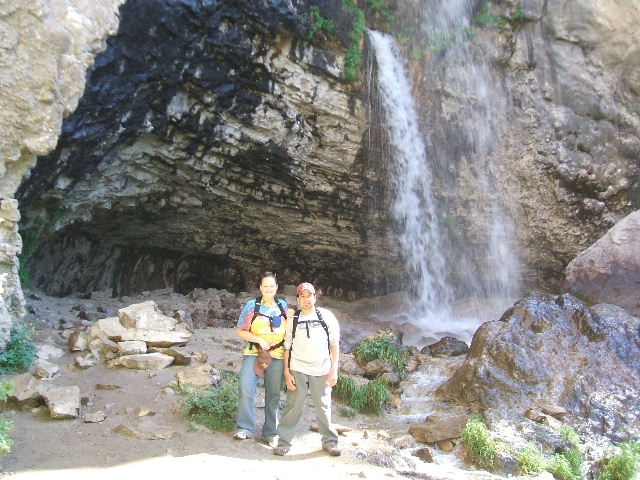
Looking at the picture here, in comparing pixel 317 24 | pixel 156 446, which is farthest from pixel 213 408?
pixel 317 24

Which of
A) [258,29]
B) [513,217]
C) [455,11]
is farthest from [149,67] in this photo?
[513,217]

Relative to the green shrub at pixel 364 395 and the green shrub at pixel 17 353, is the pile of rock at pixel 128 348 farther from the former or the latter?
the green shrub at pixel 364 395

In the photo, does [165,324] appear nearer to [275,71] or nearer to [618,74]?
[275,71]

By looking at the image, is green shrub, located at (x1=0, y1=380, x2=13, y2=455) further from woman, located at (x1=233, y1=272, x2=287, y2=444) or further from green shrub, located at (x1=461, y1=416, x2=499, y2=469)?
green shrub, located at (x1=461, y1=416, x2=499, y2=469)

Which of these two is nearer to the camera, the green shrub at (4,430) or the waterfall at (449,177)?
the green shrub at (4,430)

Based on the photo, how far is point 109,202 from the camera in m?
11.2

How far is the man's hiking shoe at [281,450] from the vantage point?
16.5 ft

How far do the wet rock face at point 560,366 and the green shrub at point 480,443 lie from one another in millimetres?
959

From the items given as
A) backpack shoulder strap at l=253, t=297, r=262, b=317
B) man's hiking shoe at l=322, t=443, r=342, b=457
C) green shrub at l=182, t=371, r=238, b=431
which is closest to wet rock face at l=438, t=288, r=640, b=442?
man's hiking shoe at l=322, t=443, r=342, b=457

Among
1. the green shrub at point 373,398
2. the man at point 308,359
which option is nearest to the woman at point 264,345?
the man at point 308,359

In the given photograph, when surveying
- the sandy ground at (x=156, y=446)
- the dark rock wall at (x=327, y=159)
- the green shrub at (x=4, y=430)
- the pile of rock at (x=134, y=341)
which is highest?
the dark rock wall at (x=327, y=159)

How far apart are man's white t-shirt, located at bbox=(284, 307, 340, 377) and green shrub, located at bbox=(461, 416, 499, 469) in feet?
6.69

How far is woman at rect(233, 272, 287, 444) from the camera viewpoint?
16.8 ft

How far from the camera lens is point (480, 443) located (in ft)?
19.1
